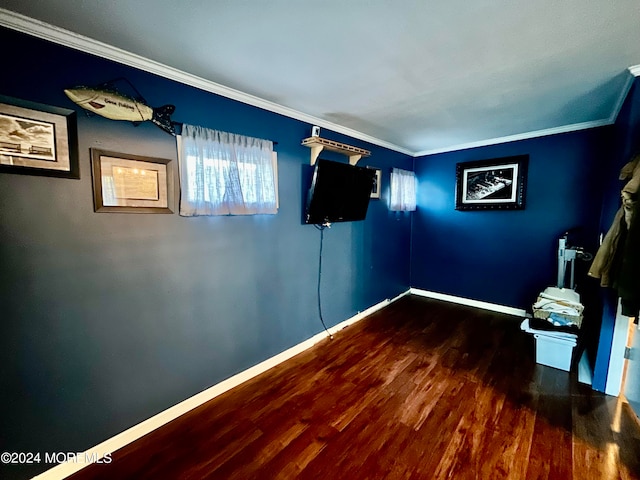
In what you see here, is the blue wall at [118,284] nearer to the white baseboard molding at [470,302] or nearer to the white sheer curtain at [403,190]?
the white sheer curtain at [403,190]

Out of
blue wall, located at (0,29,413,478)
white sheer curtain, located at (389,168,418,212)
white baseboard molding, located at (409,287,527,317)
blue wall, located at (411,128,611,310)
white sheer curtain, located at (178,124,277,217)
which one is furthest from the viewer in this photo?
white sheer curtain, located at (389,168,418,212)

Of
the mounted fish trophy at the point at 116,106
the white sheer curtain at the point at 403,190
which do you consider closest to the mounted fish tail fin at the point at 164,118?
the mounted fish trophy at the point at 116,106

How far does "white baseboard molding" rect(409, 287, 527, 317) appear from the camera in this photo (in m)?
3.44

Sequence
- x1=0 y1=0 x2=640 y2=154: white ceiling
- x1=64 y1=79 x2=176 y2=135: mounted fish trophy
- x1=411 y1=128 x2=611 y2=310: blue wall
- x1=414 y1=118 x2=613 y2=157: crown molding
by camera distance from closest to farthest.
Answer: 1. x1=0 y1=0 x2=640 y2=154: white ceiling
2. x1=64 y1=79 x2=176 y2=135: mounted fish trophy
3. x1=414 y1=118 x2=613 y2=157: crown molding
4. x1=411 y1=128 x2=611 y2=310: blue wall

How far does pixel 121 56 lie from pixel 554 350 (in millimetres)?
3924

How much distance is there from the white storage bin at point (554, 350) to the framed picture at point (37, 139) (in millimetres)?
3701

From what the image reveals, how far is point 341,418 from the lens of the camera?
1.80 metres

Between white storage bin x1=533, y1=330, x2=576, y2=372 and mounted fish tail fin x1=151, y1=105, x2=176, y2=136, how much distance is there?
343cm

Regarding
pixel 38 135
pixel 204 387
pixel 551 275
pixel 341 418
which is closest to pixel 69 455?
pixel 204 387

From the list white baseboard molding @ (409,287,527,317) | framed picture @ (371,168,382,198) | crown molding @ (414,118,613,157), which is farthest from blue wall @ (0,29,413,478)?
white baseboard molding @ (409,287,527,317)

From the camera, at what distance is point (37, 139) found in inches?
50.2

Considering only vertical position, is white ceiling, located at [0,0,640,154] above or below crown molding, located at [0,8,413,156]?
above

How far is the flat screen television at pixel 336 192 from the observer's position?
2.44 m

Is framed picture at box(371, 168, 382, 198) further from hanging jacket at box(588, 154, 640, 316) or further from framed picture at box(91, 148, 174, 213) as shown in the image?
framed picture at box(91, 148, 174, 213)
